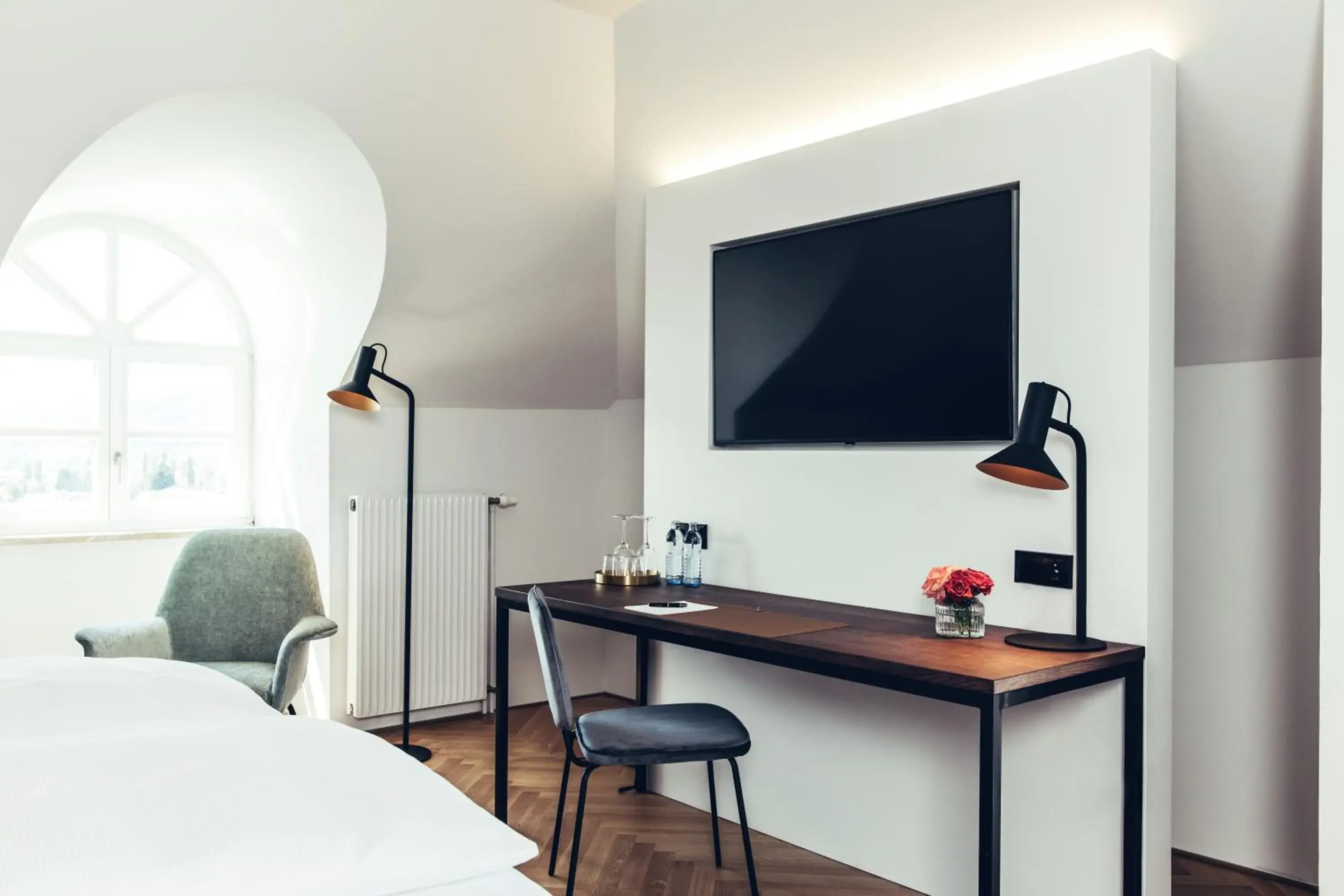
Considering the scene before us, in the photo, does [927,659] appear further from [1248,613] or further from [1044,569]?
[1248,613]

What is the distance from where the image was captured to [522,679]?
15.9 feet

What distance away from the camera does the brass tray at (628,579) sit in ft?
11.5

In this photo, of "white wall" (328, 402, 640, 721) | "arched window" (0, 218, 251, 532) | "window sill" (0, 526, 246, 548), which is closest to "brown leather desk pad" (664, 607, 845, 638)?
"white wall" (328, 402, 640, 721)

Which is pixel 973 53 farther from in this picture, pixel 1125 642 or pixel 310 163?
pixel 310 163

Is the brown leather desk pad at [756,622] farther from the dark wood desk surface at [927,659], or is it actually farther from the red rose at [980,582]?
the red rose at [980,582]

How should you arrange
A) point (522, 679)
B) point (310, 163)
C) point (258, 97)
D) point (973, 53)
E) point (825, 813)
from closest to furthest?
point (973, 53) < point (825, 813) < point (258, 97) < point (310, 163) < point (522, 679)

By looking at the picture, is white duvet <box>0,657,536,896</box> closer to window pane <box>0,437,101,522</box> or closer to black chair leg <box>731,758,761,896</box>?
black chair leg <box>731,758,761,896</box>

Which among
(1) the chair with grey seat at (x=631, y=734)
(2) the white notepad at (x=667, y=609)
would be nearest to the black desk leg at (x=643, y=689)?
(2) the white notepad at (x=667, y=609)

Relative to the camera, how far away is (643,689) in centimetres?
382

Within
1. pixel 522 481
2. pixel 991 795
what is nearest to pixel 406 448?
pixel 522 481

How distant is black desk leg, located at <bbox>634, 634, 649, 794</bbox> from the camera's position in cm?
375

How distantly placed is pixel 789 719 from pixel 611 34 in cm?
245

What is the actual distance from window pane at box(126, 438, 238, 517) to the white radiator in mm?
1003

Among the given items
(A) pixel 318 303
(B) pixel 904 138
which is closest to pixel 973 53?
(B) pixel 904 138
